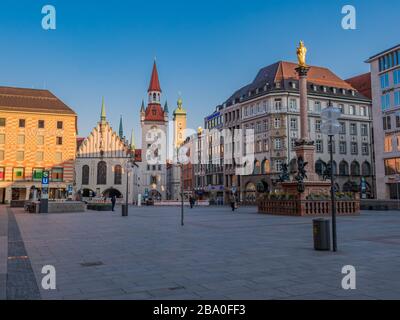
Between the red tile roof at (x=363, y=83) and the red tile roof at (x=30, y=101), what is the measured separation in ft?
187

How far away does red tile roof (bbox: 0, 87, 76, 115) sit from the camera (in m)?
65.1

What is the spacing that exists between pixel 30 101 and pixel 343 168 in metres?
55.7

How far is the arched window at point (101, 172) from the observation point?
7876cm

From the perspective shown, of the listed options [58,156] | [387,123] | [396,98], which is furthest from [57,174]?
[396,98]

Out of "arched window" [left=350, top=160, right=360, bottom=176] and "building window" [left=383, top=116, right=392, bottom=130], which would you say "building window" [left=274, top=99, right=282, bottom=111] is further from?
"arched window" [left=350, top=160, right=360, bottom=176]

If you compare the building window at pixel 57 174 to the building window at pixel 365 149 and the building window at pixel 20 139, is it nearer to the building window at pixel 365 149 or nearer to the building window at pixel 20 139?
the building window at pixel 20 139

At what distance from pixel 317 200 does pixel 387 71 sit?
37.3 m

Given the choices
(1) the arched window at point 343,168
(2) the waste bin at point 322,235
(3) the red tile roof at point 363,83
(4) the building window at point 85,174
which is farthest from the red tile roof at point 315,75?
(2) the waste bin at point 322,235

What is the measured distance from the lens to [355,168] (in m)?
68.6

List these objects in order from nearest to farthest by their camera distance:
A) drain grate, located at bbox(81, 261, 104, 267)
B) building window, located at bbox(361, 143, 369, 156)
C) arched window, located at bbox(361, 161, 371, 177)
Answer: drain grate, located at bbox(81, 261, 104, 267)
arched window, located at bbox(361, 161, 371, 177)
building window, located at bbox(361, 143, 369, 156)

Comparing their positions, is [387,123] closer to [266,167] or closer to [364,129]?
[364,129]

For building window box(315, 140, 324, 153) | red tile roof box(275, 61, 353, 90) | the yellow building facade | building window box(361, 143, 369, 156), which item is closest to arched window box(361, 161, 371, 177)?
building window box(361, 143, 369, 156)

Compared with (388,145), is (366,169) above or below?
below

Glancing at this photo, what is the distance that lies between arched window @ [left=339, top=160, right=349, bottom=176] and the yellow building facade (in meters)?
46.6
